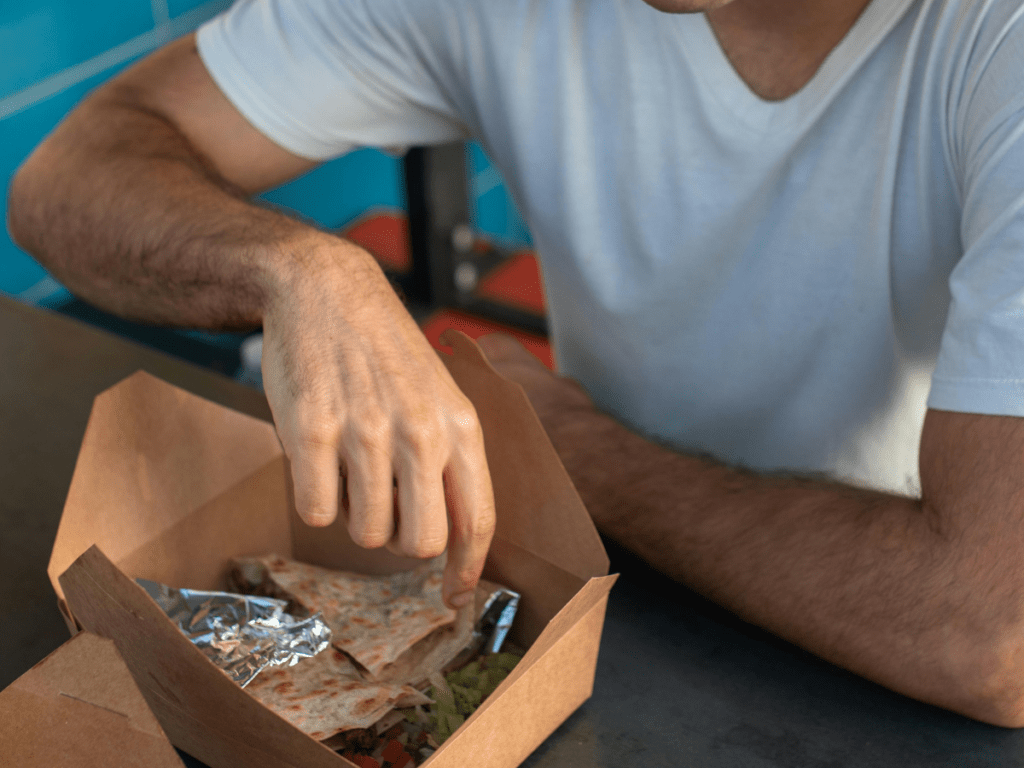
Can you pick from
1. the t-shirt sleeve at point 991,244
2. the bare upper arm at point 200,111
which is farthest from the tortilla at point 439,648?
the bare upper arm at point 200,111

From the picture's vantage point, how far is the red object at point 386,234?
3.27 m

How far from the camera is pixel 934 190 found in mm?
1003

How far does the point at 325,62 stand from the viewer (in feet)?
4.15

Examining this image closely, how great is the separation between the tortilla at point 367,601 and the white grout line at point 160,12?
1.96m

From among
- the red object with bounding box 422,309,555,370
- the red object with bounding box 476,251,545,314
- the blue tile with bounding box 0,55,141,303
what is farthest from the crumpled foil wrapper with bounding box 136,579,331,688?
the red object with bounding box 476,251,545,314

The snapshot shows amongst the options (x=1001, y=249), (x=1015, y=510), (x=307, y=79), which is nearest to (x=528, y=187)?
(x=307, y=79)

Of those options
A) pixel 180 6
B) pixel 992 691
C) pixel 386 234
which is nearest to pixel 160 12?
pixel 180 6

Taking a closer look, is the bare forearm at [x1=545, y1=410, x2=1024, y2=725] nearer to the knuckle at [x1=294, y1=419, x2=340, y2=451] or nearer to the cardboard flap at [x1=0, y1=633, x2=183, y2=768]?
the knuckle at [x1=294, y1=419, x2=340, y2=451]

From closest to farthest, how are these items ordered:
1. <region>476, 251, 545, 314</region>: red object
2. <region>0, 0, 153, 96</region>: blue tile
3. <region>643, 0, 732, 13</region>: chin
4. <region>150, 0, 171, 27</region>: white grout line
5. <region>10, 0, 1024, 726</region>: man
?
<region>10, 0, 1024, 726</region>: man, <region>643, 0, 732, 13</region>: chin, <region>0, 0, 153, 96</region>: blue tile, <region>150, 0, 171, 27</region>: white grout line, <region>476, 251, 545, 314</region>: red object

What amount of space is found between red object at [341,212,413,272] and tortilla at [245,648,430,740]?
255cm

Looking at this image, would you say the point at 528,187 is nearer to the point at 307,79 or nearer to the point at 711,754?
the point at 307,79

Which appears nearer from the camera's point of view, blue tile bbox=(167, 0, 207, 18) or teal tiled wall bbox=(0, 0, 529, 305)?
teal tiled wall bbox=(0, 0, 529, 305)

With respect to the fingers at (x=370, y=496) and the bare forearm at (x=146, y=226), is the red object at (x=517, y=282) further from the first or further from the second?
the fingers at (x=370, y=496)

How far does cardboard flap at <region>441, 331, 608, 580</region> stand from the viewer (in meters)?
0.72
